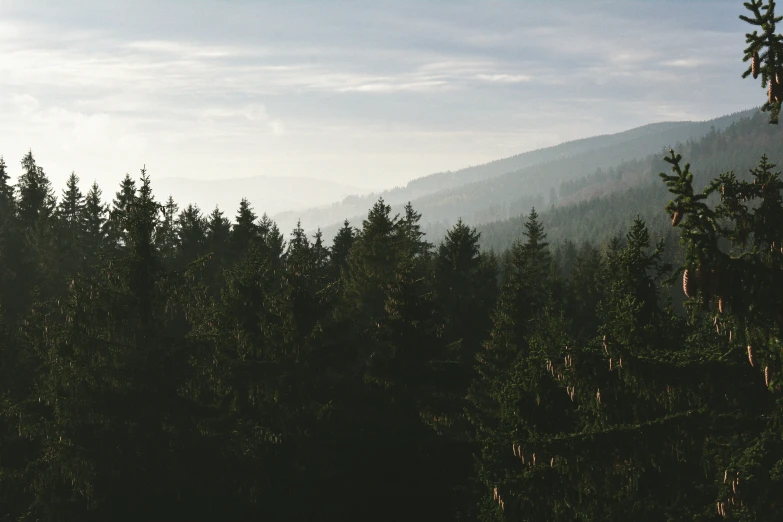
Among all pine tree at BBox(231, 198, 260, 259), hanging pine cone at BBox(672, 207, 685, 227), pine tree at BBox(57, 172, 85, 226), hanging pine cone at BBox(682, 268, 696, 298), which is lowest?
hanging pine cone at BBox(682, 268, 696, 298)

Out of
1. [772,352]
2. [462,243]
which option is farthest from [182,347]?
[462,243]

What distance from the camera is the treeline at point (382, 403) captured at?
9.98 metres

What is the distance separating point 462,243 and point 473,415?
23404 millimetres

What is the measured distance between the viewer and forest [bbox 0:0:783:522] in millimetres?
8906

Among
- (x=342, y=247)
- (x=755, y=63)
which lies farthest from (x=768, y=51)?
(x=342, y=247)

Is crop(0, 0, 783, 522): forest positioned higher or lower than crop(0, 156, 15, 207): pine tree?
lower

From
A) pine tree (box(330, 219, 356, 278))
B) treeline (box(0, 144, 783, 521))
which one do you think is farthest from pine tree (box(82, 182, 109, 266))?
treeline (box(0, 144, 783, 521))

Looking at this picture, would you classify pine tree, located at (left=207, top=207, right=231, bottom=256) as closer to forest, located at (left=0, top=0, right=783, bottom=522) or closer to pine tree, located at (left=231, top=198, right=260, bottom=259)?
pine tree, located at (left=231, top=198, right=260, bottom=259)

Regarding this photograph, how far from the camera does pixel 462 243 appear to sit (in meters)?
44.7

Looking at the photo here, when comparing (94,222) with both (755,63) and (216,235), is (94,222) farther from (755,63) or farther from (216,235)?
(755,63)

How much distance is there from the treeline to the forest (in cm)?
5

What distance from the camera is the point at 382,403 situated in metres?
21.2

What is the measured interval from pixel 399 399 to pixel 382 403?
2.21ft

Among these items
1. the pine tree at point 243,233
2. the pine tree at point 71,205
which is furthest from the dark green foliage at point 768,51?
the pine tree at point 71,205
